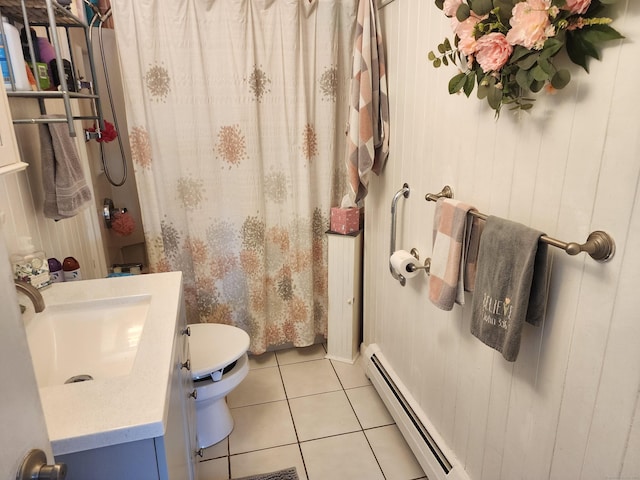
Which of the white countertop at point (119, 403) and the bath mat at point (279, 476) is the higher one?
the white countertop at point (119, 403)

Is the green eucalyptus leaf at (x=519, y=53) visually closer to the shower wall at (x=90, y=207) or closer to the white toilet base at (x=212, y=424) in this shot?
the shower wall at (x=90, y=207)

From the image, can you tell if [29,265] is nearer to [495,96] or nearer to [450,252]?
[450,252]

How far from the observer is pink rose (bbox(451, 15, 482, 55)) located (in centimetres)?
103

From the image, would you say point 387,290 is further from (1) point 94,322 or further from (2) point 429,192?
(1) point 94,322

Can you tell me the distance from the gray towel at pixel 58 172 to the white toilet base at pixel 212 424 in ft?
3.40

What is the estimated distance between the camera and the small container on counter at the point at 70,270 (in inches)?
64.0

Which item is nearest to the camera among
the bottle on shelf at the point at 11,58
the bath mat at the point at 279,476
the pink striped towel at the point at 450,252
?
the bottle on shelf at the point at 11,58

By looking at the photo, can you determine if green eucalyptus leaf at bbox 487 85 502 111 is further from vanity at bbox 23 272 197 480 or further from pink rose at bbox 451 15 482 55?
vanity at bbox 23 272 197 480

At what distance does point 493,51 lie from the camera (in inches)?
38.3

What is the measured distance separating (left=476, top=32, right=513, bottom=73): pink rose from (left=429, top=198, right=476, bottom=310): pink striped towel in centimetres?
41

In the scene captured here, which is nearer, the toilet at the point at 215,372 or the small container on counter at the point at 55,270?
the small container on counter at the point at 55,270

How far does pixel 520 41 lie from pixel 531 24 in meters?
0.04

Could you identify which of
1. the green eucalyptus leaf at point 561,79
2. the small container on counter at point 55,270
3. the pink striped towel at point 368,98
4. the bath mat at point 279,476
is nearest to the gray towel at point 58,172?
the small container on counter at point 55,270

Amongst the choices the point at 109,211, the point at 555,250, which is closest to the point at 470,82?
the point at 555,250
